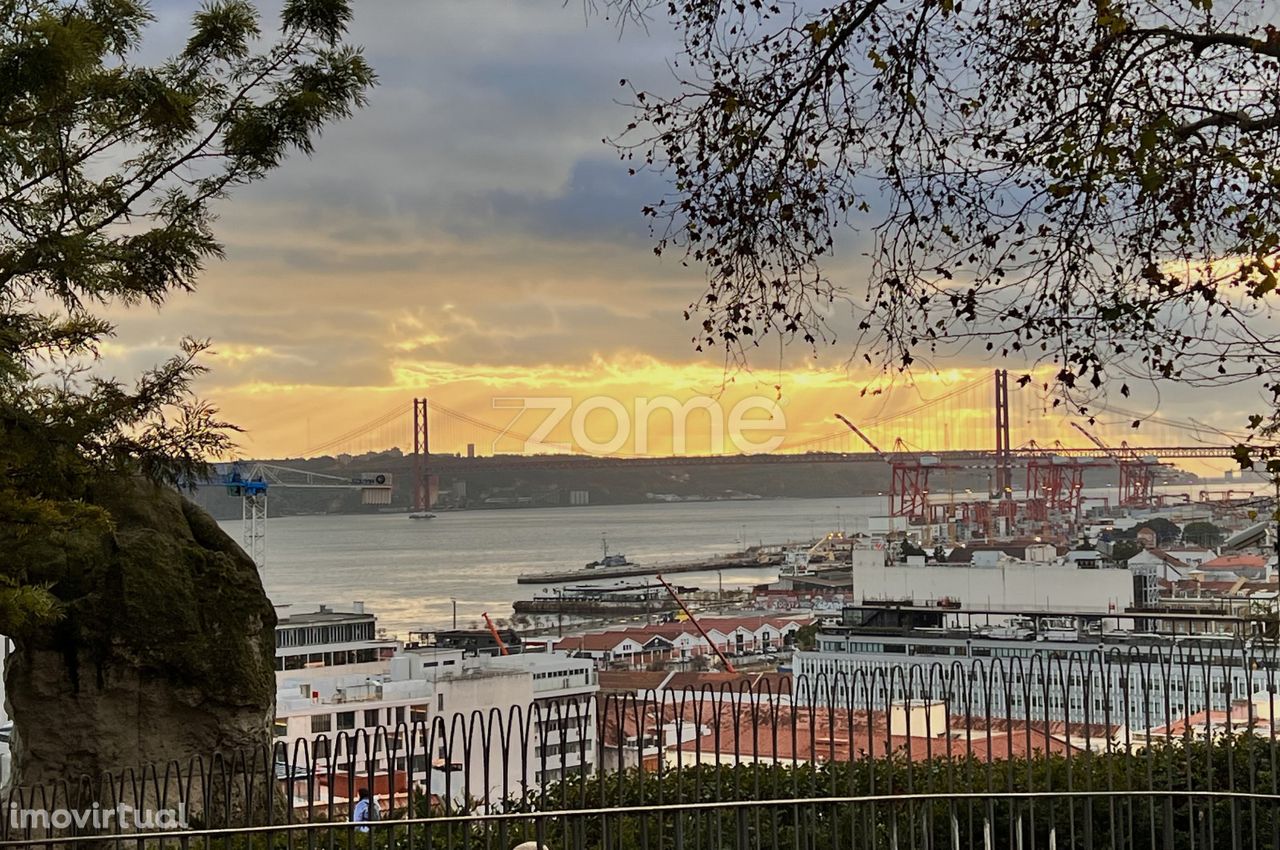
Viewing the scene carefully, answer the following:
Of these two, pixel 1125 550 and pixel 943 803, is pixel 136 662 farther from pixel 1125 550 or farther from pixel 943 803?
pixel 1125 550

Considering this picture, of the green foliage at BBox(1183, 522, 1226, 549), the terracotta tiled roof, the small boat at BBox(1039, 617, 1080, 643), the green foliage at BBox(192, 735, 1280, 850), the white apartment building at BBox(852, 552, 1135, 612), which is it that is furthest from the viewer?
the green foliage at BBox(1183, 522, 1226, 549)

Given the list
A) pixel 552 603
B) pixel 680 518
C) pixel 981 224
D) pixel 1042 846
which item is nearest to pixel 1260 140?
pixel 981 224

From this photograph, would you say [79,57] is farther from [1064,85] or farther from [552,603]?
[552,603]

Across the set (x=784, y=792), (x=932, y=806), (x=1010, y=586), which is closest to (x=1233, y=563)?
(x=1010, y=586)

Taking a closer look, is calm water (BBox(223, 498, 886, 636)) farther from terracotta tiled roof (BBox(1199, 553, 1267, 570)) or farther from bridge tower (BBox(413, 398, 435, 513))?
terracotta tiled roof (BBox(1199, 553, 1267, 570))

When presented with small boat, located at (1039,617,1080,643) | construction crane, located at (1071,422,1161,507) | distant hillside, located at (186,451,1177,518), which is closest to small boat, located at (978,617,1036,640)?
small boat, located at (1039,617,1080,643)

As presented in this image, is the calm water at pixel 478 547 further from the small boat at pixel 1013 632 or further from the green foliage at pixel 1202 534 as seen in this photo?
the small boat at pixel 1013 632
